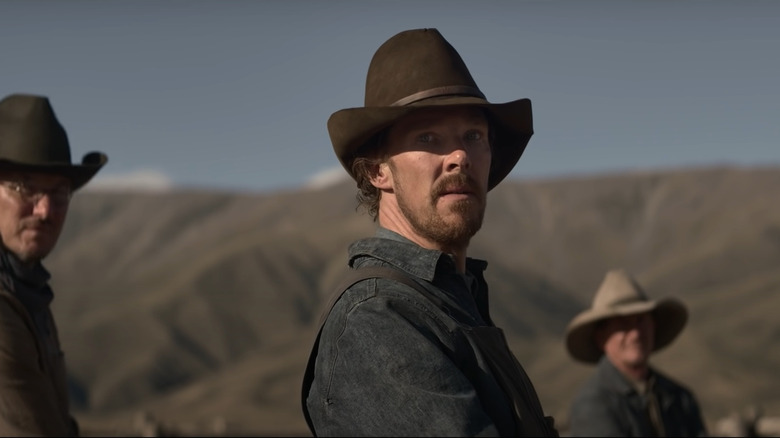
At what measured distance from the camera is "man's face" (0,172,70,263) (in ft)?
12.7

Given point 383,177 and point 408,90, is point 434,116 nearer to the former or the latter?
point 408,90

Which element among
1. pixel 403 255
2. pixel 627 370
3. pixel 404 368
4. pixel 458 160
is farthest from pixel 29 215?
pixel 627 370

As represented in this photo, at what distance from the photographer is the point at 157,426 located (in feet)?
28.4

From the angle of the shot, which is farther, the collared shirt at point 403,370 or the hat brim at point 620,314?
the hat brim at point 620,314

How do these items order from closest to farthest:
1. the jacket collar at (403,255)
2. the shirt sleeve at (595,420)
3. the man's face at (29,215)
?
the jacket collar at (403,255) → the man's face at (29,215) → the shirt sleeve at (595,420)

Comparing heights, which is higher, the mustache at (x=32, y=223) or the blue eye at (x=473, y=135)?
the blue eye at (x=473, y=135)

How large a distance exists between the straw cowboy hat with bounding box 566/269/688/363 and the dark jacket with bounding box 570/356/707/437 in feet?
0.81

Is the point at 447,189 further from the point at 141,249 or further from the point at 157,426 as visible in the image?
the point at 141,249

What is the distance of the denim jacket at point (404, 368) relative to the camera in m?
2.40

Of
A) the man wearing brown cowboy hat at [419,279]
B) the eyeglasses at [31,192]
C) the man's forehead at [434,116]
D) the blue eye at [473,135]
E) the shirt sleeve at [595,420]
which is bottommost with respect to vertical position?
the shirt sleeve at [595,420]

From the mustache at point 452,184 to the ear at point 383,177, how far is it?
17 centimetres

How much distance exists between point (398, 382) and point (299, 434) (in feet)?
22.3

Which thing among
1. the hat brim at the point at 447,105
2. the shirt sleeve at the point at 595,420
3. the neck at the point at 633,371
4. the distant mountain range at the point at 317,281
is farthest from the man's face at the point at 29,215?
the distant mountain range at the point at 317,281

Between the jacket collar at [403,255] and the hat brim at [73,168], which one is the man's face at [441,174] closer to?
the jacket collar at [403,255]
